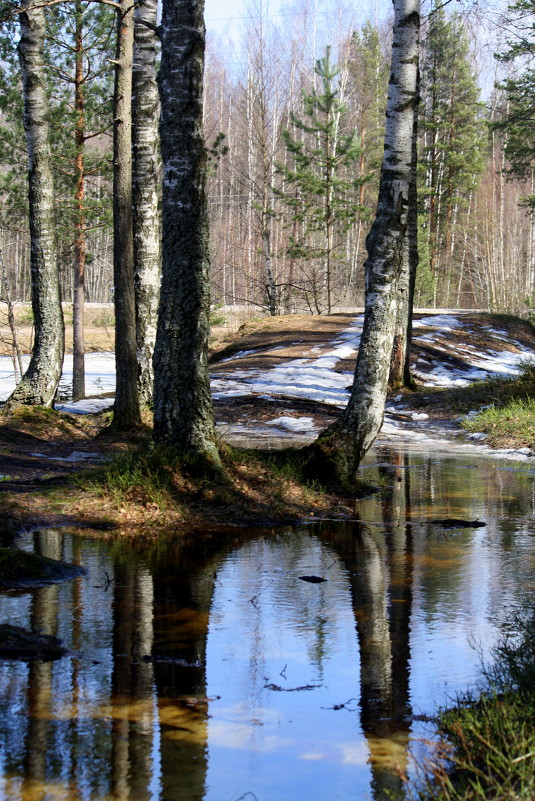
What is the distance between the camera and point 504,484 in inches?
400

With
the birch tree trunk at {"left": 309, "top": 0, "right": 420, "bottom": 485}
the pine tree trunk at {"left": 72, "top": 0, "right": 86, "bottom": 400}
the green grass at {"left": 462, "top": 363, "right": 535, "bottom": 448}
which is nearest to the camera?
the birch tree trunk at {"left": 309, "top": 0, "right": 420, "bottom": 485}

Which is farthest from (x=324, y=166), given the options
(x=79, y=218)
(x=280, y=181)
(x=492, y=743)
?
(x=492, y=743)

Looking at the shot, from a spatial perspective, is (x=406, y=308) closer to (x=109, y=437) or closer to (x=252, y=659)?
(x=109, y=437)

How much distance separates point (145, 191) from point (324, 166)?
2060cm

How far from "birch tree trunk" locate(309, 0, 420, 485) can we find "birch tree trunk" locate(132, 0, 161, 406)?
4.27 meters

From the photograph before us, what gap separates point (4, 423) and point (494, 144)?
175 feet

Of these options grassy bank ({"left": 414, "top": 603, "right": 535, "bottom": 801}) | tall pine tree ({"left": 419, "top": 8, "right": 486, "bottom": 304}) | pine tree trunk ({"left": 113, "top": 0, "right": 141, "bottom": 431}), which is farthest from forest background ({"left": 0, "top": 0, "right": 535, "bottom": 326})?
grassy bank ({"left": 414, "top": 603, "right": 535, "bottom": 801})

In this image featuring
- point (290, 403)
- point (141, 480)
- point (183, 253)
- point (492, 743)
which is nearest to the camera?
point (492, 743)

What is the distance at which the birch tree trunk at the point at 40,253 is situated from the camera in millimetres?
13383

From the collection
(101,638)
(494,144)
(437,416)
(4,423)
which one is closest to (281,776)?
(101,638)

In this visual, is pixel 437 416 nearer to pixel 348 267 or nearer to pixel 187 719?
pixel 187 719

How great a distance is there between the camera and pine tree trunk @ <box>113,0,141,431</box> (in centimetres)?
1211

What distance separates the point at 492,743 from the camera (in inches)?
122

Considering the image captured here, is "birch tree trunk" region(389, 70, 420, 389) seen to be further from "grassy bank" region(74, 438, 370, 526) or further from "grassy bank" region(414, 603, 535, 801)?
"grassy bank" region(414, 603, 535, 801)
